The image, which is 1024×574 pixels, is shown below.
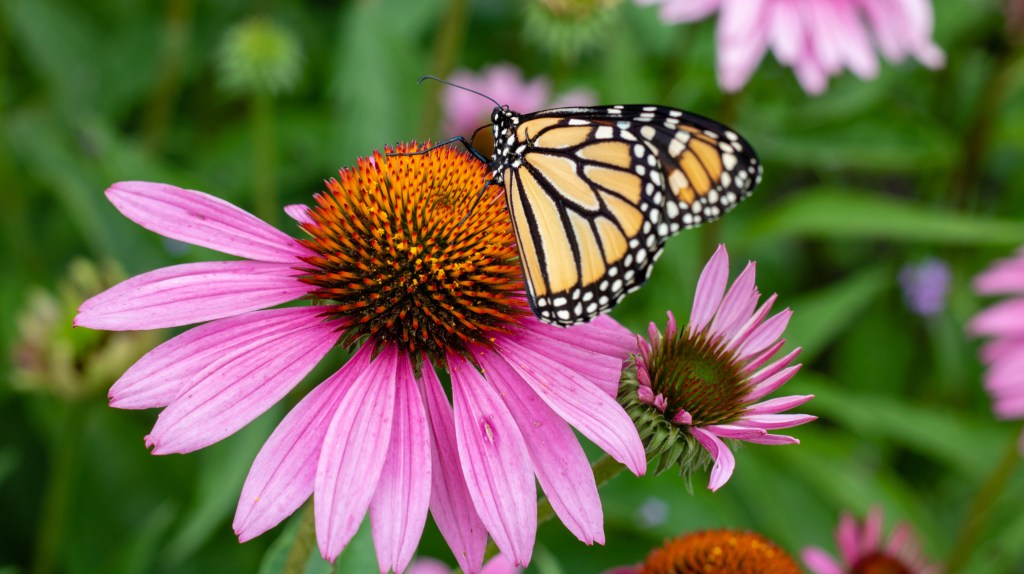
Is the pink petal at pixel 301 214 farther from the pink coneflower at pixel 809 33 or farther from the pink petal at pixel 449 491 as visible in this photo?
the pink coneflower at pixel 809 33

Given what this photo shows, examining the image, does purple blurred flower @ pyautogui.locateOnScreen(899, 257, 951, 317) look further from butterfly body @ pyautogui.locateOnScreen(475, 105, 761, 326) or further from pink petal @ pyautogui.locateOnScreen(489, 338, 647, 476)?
pink petal @ pyautogui.locateOnScreen(489, 338, 647, 476)

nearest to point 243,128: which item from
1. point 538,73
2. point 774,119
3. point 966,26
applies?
point 538,73

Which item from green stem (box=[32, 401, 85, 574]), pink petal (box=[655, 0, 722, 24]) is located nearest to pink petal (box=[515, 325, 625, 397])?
green stem (box=[32, 401, 85, 574])

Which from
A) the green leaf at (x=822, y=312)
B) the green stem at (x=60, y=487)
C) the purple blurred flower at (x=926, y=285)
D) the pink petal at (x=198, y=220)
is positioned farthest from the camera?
the purple blurred flower at (x=926, y=285)

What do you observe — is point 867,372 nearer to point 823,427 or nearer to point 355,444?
point 823,427

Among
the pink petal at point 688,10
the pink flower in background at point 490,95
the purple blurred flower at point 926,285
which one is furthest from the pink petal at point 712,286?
the purple blurred flower at point 926,285

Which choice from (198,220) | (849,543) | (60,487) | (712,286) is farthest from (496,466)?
(60,487)
